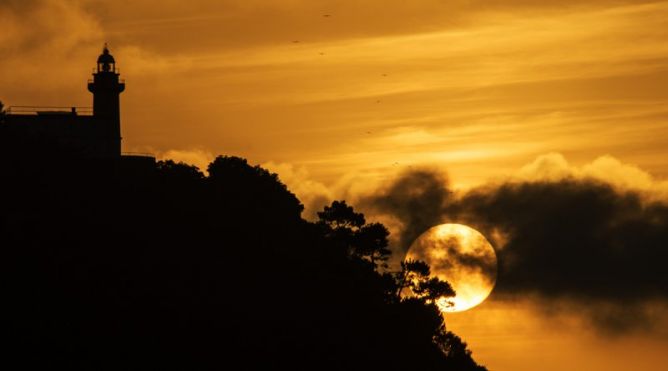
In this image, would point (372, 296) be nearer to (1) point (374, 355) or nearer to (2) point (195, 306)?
(1) point (374, 355)

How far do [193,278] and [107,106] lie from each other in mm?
31847

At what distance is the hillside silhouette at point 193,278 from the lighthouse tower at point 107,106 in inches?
107

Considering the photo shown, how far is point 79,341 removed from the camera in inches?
4033

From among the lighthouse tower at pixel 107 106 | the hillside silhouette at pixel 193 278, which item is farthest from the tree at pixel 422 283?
the lighthouse tower at pixel 107 106

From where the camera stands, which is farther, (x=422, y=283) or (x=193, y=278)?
(x=422, y=283)

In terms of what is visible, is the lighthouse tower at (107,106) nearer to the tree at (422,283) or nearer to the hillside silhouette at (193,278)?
the hillside silhouette at (193,278)

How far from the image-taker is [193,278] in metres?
123

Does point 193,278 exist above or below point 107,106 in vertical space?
below

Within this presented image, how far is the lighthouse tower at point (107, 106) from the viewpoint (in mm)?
145000

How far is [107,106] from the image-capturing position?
147500 mm

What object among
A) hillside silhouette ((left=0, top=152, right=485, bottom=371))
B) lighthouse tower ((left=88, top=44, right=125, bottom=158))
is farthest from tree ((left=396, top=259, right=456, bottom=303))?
lighthouse tower ((left=88, top=44, right=125, bottom=158))

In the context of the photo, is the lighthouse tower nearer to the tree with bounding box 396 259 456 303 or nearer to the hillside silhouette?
the hillside silhouette

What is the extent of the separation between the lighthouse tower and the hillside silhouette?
2.71 m

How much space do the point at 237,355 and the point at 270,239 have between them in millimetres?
32209
